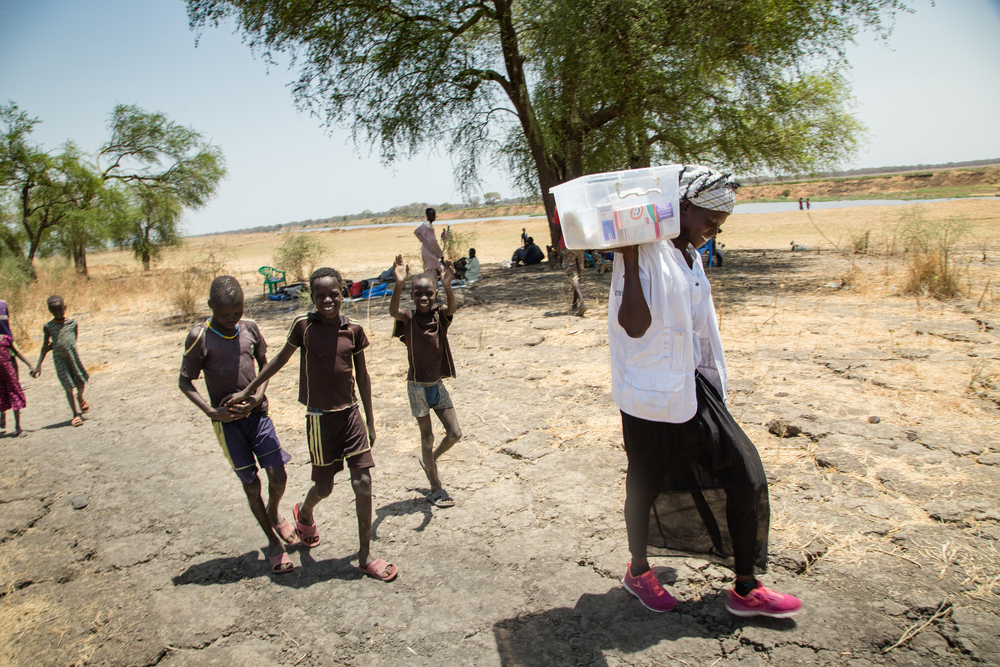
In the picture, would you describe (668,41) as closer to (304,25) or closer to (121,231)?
(304,25)

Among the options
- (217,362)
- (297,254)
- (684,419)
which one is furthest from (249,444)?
(297,254)

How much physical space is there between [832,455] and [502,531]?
2315mm

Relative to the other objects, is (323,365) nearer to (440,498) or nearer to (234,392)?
(234,392)

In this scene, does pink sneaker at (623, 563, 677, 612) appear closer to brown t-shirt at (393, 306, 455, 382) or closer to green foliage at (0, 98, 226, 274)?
brown t-shirt at (393, 306, 455, 382)

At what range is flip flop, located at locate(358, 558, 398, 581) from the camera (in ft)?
10.3

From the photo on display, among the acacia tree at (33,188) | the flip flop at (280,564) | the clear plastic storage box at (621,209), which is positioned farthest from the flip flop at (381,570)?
the acacia tree at (33,188)

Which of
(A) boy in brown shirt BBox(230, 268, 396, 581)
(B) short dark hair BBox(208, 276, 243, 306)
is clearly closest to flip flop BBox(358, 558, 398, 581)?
(A) boy in brown shirt BBox(230, 268, 396, 581)

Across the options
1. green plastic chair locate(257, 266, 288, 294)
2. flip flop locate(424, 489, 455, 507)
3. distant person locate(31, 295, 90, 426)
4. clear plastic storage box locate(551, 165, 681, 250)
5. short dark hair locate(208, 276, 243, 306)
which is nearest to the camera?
clear plastic storage box locate(551, 165, 681, 250)

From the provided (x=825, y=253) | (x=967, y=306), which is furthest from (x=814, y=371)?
(x=825, y=253)

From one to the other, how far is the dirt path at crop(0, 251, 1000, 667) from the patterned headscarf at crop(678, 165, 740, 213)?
5.91ft

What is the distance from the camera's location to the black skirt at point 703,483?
244cm

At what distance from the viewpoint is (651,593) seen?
2.73 m

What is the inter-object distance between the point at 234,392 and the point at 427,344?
1145 millimetres

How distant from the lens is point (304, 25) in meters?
12.3
